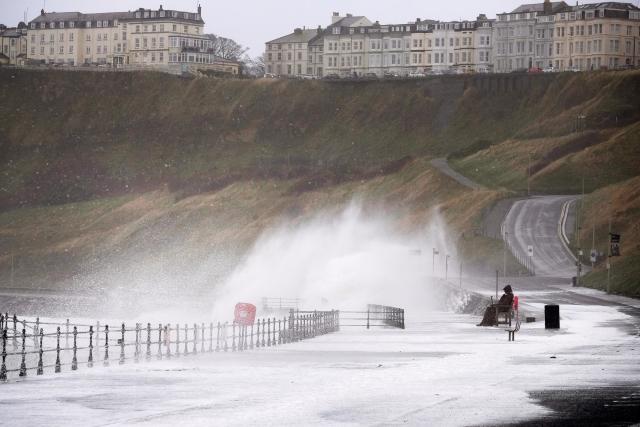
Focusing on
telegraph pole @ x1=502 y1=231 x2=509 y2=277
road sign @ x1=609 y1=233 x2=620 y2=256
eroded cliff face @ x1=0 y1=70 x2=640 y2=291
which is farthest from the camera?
eroded cliff face @ x1=0 y1=70 x2=640 y2=291

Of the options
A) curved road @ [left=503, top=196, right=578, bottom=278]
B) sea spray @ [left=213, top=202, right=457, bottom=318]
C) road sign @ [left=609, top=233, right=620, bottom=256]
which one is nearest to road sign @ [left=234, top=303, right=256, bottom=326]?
sea spray @ [left=213, top=202, right=457, bottom=318]

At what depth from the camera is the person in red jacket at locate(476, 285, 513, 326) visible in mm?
48656

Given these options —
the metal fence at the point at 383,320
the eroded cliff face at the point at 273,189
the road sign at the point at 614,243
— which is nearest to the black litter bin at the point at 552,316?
the metal fence at the point at 383,320

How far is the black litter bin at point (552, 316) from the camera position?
48.5m

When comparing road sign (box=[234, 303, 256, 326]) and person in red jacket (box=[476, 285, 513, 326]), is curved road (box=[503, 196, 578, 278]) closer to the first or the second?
road sign (box=[234, 303, 256, 326])

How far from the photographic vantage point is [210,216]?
15775 cm

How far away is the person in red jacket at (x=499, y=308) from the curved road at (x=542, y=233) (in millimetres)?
40342

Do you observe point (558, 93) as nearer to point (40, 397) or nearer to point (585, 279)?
point (585, 279)

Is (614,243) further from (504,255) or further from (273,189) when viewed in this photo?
(273,189)

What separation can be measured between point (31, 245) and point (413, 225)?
51.5 m

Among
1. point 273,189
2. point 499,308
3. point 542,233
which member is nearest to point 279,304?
point 499,308

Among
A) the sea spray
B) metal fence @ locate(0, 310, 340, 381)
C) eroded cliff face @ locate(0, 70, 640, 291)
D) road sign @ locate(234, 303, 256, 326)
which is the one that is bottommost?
metal fence @ locate(0, 310, 340, 381)

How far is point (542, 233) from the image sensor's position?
112562mm

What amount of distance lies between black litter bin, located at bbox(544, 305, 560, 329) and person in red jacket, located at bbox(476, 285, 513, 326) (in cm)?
133
